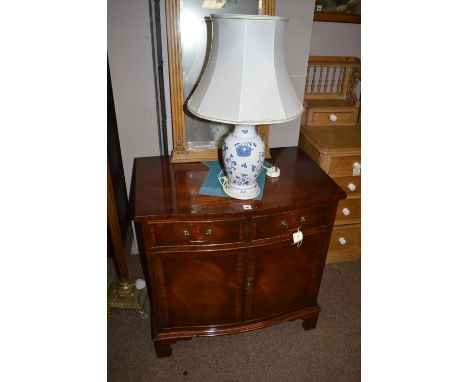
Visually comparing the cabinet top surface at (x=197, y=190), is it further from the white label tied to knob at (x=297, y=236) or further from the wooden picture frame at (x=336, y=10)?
the wooden picture frame at (x=336, y=10)

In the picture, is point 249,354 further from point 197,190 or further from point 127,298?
point 197,190

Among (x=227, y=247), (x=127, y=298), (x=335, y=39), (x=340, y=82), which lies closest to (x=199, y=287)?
(x=227, y=247)

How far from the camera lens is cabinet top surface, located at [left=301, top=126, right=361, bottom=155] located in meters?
1.68

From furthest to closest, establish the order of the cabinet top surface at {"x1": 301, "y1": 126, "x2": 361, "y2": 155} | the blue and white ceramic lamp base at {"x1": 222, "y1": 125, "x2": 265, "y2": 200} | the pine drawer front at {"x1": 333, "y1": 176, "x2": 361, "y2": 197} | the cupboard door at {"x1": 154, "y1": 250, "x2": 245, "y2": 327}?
the pine drawer front at {"x1": 333, "y1": 176, "x2": 361, "y2": 197} < the cabinet top surface at {"x1": 301, "y1": 126, "x2": 361, "y2": 155} < the cupboard door at {"x1": 154, "y1": 250, "x2": 245, "y2": 327} < the blue and white ceramic lamp base at {"x1": 222, "y1": 125, "x2": 265, "y2": 200}

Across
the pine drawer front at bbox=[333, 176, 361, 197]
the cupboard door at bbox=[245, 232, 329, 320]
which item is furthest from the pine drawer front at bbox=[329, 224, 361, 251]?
the cupboard door at bbox=[245, 232, 329, 320]

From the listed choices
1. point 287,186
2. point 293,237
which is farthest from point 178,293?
point 287,186

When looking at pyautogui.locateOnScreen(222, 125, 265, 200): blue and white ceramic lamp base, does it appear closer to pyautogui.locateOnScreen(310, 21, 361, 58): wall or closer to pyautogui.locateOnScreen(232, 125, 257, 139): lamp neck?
pyautogui.locateOnScreen(232, 125, 257, 139): lamp neck

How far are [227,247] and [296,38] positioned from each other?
3.49ft

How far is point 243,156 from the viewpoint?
3.83 ft

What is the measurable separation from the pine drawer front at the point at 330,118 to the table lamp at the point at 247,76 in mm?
798

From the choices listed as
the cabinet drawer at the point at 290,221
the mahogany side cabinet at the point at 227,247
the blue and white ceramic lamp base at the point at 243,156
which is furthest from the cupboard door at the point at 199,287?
the blue and white ceramic lamp base at the point at 243,156

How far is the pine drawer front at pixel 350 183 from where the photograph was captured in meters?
1.79

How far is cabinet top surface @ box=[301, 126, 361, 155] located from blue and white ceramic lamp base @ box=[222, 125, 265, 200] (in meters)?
0.63

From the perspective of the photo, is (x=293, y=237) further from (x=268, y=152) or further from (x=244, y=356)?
(x=244, y=356)
